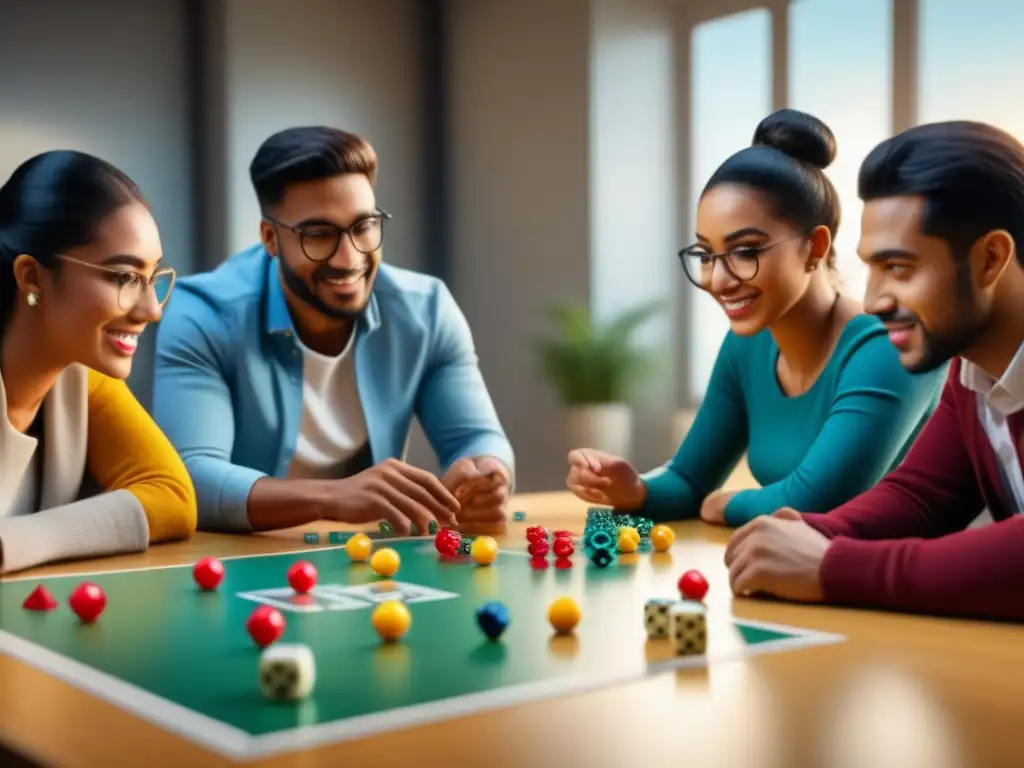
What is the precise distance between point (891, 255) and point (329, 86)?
706 cm

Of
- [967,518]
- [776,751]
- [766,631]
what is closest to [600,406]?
[967,518]

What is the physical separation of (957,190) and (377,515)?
1215 millimetres

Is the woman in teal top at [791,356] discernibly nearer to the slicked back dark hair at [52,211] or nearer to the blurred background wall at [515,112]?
the slicked back dark hair at [52,211]

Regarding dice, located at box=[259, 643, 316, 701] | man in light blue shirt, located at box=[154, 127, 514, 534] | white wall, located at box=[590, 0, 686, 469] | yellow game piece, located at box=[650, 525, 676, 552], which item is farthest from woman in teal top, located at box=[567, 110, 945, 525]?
white wall, located at box=[590, 0, 686, 469]

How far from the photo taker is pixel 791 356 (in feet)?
8.80

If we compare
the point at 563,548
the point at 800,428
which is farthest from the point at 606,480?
the point at 563,548

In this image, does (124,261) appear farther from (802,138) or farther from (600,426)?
(600,426)

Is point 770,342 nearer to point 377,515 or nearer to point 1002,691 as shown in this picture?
point 377,515

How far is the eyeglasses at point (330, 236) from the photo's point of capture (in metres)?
2.82

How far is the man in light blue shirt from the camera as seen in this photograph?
2584 mm

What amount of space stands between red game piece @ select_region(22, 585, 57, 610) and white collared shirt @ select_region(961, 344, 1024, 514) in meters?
1.25

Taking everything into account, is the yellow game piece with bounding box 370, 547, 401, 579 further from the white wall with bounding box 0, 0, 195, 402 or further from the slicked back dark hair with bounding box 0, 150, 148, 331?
the white wall with bounding box 0, 0, 195, 402

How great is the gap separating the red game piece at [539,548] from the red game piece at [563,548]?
22mm

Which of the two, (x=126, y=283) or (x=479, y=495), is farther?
(x=479, y=495)
